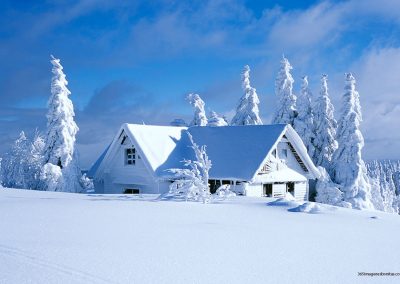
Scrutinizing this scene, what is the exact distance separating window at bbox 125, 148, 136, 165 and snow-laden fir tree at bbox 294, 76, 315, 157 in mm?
18772

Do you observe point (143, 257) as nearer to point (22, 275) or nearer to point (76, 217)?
point (22, 275)

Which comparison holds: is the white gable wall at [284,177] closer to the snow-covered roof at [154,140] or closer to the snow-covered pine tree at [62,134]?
the snow-covered roof at [154,140]

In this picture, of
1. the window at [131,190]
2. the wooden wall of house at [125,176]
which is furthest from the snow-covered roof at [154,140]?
the window at [131,190]

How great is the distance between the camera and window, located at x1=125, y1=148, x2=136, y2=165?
97.5 ft

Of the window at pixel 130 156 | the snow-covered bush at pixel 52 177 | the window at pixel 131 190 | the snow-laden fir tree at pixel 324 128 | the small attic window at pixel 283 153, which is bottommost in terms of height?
the window at pixel 131 190

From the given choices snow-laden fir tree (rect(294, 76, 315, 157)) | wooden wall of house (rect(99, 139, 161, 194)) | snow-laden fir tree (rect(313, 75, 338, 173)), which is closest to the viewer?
wooden wall of house (rect(99, 139, 161, 194))

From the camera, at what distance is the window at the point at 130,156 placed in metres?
29.7

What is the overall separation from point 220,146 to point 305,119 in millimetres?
15410

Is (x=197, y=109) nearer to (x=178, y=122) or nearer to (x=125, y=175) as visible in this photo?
(x=178, y=122)

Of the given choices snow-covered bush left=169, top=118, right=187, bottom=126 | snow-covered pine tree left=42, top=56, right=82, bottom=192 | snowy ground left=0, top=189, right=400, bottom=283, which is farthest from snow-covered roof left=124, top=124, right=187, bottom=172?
snowy ground left=0, top=189, right=400, bottom=283

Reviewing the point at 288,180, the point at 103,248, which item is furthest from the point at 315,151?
the point at 103,248

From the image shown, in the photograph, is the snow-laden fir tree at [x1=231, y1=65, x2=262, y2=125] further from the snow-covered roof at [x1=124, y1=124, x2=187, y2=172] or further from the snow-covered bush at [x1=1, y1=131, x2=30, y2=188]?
the snow-covered bush at [x1=1, y1=131, x2=30, y2=188]

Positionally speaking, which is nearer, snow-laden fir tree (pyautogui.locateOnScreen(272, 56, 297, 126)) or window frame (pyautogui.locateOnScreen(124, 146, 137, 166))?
window frame (pyautogui.locateOnScreen(124, 146, 137, 166))

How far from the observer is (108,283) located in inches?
279
